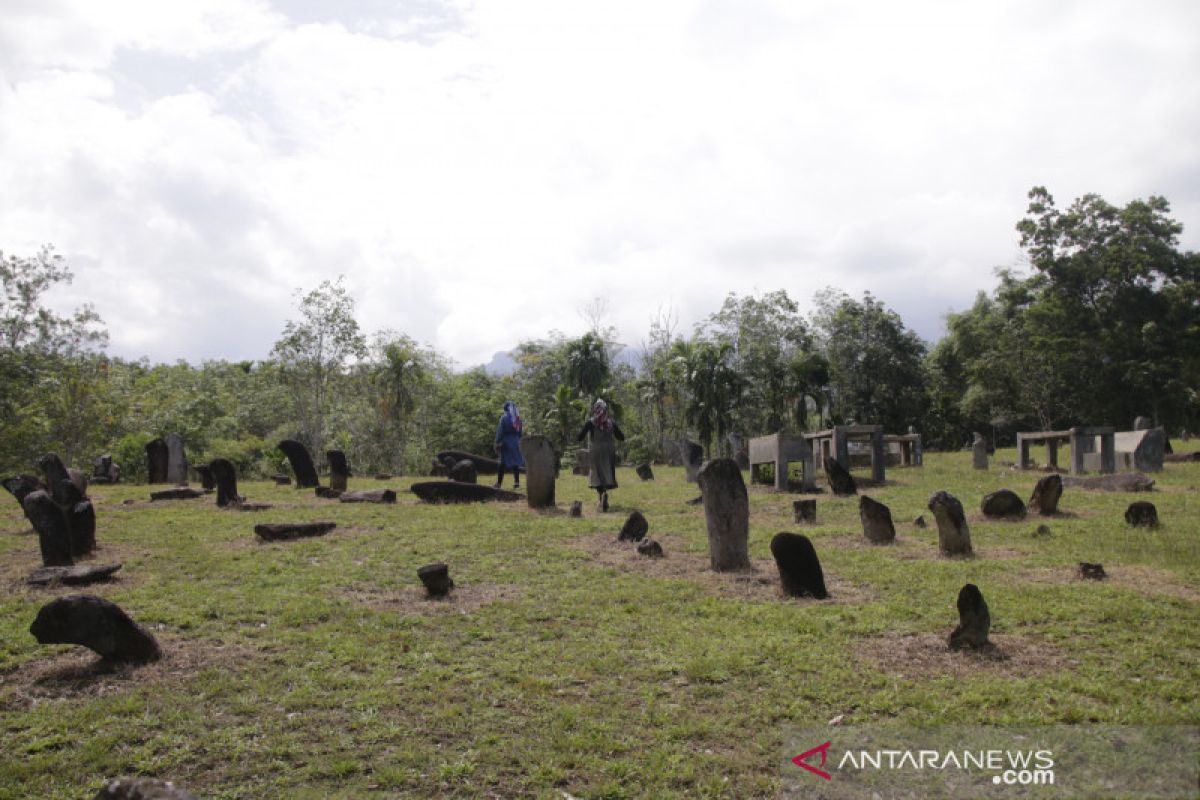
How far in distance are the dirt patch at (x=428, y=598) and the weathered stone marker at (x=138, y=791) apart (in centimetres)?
511

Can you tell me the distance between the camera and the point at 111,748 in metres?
5.41

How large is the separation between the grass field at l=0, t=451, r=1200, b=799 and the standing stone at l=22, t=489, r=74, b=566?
66 centimetres

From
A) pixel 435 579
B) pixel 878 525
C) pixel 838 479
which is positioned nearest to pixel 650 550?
pixel 435 579

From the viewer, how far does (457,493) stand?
61.5 feet

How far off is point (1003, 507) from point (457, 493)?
1180 centimetres

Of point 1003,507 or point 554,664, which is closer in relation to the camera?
point 554,664

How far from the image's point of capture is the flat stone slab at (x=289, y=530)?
13023mm

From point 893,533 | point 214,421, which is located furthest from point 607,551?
point 214,421

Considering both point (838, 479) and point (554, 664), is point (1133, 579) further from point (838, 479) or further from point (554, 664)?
point (838, 479)

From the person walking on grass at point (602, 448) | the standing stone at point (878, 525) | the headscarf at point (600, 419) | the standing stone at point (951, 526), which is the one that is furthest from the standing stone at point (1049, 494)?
the headscarf at point (600, 419)

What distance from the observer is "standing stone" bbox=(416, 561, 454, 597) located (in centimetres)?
952

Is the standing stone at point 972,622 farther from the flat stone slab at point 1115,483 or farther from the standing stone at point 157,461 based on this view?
the standing stone at point 157,461

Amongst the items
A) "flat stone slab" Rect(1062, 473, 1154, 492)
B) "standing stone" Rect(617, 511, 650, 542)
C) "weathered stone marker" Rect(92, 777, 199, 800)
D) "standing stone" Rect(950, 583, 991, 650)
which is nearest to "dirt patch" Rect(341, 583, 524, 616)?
"standing stone" Rect(617, 511, 650, 542)

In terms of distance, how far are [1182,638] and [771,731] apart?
14.4 ft
